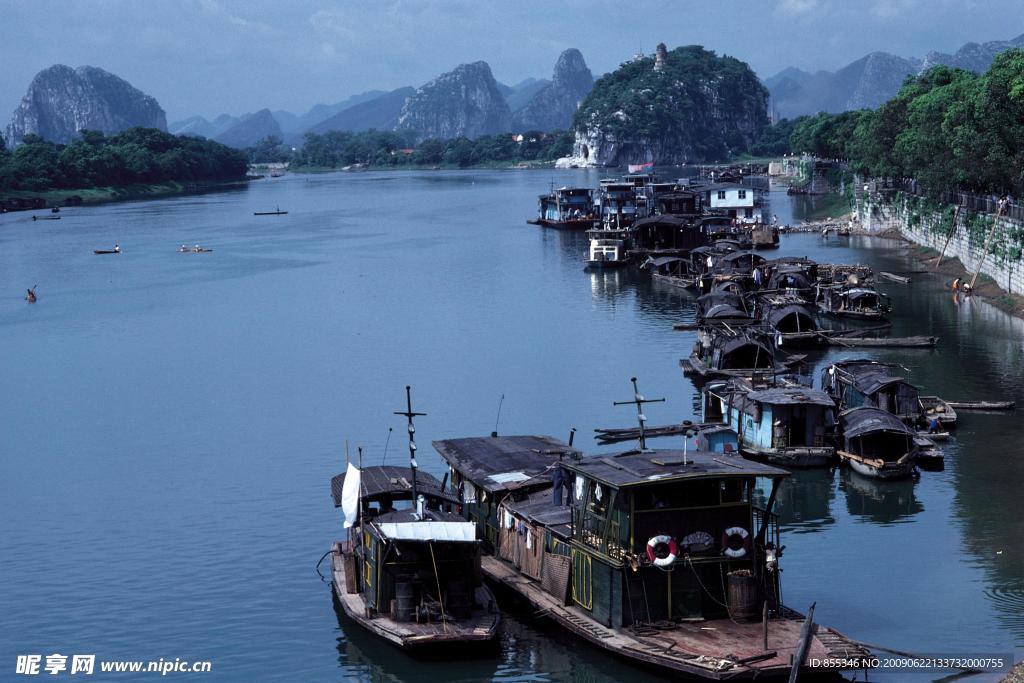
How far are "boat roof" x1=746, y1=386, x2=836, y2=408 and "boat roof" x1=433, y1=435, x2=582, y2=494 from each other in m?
9.65

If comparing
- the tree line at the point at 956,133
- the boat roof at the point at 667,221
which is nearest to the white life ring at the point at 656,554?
the tree line at the point at 956,133

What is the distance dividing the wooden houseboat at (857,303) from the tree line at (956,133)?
34.6 feet

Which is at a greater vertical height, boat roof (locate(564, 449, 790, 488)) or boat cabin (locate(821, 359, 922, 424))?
boat roof (locate(564, 449, 790, 488))

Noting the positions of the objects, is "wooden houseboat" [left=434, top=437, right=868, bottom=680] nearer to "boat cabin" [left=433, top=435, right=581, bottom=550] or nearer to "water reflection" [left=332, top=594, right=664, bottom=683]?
"water reflection" [left=332, top=594, right=664, bottom=683]

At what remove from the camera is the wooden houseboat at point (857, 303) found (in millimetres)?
73875

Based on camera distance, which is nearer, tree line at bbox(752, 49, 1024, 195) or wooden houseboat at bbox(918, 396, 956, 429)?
wooden houseboat at bbox(918, 396, 956, 429)

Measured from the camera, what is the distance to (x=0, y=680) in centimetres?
3042

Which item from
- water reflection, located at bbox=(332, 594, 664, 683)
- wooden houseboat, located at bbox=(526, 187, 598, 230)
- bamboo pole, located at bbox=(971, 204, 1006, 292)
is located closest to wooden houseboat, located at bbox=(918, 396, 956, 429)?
water reflection, located at bbox=(332, 594, 664, 683)

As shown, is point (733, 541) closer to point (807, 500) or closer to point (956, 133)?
point (807, 500)

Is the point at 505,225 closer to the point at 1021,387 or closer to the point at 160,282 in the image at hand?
the point at 160,282

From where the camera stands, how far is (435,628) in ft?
92.2

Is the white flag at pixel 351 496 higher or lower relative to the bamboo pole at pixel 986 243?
lower

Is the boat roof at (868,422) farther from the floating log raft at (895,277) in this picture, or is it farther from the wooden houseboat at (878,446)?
the floating log raft at (895,277)

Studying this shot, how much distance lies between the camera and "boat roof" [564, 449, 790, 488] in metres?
26.8
